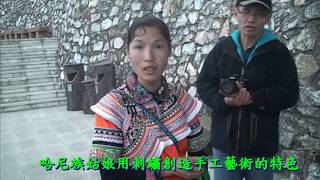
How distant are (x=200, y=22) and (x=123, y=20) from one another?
9.12 feet

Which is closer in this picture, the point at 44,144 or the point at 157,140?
the point at 157,140

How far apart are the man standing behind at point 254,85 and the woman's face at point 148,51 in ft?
1.92

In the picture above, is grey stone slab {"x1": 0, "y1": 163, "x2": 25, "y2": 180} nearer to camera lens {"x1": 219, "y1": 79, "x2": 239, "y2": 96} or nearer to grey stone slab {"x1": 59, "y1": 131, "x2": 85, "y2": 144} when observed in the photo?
grey stone slab {"x1": 59, "y1": 131, "x2": 85, "y2": 144}

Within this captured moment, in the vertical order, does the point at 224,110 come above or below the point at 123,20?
below

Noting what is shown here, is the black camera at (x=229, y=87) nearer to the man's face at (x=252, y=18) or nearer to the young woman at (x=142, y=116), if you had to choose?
the man's face at (x=252, y=18)

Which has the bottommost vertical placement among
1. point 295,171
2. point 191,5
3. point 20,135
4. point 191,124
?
point 20,135

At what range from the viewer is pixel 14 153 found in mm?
4918

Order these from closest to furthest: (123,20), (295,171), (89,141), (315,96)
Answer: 1. (315,96)
2. (295,171)
3. (89,141)
4. (123,20)

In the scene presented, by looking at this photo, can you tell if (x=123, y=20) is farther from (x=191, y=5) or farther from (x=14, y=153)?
(x=14, y=153)

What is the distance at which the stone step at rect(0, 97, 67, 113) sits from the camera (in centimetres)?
838

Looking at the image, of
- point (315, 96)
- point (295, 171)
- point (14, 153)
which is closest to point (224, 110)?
point (315, 96)

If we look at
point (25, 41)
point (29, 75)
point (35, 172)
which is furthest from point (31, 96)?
point (35, 172)

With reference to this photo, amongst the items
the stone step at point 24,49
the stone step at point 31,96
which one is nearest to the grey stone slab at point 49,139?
the stone step at point 31,96

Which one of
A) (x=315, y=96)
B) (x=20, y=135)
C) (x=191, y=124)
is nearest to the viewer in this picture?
(x=191, y=124)
